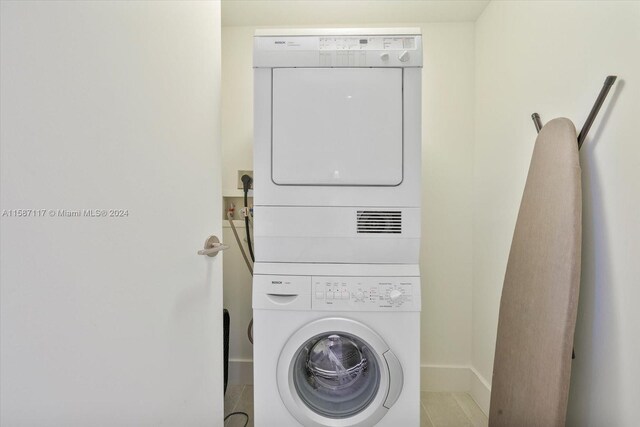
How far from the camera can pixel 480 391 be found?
204 centimetres

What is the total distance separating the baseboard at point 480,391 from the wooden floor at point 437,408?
0.03 metres

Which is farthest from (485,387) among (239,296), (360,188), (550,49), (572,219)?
(550,49)

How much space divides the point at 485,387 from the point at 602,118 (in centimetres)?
161

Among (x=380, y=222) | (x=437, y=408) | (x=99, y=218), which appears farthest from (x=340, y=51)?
(x=437, y=408)

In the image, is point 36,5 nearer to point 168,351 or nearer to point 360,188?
point 168,351

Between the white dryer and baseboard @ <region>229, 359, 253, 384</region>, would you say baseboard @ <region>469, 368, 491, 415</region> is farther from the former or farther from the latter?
baseboard @ <region>229, 359, 253, 384</region>

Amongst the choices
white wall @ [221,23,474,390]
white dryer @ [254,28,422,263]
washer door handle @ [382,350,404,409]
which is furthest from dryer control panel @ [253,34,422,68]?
washer door handle @ [382,350,404,409]

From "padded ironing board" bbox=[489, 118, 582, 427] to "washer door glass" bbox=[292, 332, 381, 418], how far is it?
58 cm

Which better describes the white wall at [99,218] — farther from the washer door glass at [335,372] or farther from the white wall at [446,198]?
the white wall at [446,198]

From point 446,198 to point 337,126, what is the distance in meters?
1.14

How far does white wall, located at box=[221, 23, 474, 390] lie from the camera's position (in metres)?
2.25

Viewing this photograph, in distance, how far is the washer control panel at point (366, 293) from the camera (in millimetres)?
1404

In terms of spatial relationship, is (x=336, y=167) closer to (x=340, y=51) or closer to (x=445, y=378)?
(x=340, y=51)

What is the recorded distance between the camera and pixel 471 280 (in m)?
2.26
